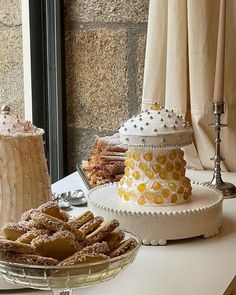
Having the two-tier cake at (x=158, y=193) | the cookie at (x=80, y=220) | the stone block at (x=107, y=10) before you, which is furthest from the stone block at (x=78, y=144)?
the cookie at (x=80, y=220)

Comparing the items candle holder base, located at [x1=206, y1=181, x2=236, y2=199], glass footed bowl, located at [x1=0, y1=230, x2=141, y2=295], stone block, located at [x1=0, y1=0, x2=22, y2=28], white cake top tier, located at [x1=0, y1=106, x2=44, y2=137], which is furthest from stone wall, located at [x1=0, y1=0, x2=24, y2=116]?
glass footed bowl, located at [x1=0, y1=230, x2=141, y2=295]

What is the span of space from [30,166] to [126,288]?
23 cm

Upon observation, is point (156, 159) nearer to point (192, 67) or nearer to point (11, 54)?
point (192, 67)

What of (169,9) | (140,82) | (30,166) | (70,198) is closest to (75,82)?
(140,82)

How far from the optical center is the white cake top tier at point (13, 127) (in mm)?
982

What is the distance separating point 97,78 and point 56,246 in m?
1.06

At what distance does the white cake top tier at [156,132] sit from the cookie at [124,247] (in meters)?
0.28

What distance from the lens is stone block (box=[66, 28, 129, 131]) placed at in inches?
69.2

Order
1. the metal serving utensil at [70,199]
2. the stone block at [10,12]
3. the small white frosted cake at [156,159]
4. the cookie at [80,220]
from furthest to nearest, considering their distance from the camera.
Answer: the stone block at [10,12], the metal serving utensil at [70,199], the small white frosted cake at [156,159], the cookie at [80,220]

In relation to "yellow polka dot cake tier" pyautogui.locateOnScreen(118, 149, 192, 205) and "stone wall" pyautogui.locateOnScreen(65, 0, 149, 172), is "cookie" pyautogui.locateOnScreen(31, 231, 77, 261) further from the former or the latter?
"stone wall" pyautogui.locateOnScreen(65, 0, 149, 172)

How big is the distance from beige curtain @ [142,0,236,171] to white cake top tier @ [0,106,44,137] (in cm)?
60

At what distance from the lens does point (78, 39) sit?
179 cm

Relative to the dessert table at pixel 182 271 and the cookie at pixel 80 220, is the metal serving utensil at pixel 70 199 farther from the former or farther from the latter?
the cookie at pixel 80 220

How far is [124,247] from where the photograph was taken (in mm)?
802
